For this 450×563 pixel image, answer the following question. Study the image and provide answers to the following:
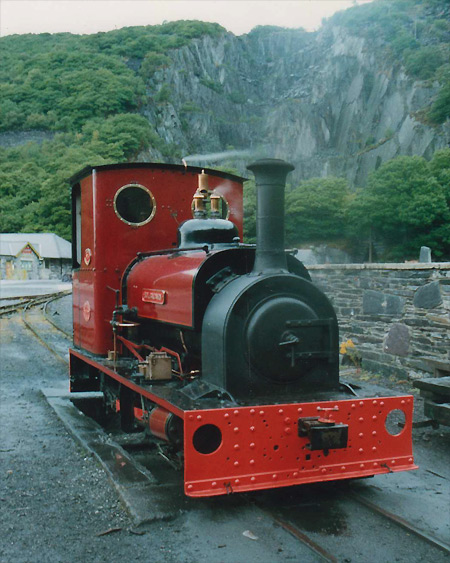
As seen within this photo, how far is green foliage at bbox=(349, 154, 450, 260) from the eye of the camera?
39.4 meters

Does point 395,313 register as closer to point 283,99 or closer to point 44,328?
point 283,99

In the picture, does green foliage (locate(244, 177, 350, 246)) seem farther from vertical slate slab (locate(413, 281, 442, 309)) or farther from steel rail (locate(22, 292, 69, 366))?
vertical slate slab (locate(413, 281, 442, 309))

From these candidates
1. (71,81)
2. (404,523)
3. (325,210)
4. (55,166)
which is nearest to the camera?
(404,523)

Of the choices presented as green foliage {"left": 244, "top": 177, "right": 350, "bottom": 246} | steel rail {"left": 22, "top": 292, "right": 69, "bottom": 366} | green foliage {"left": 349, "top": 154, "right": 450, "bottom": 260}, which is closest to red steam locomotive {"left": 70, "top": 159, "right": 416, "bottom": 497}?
steel rail {"left": 22, "top": 292, "right": 69, "bottom": 366}

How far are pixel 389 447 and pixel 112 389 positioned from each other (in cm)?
322

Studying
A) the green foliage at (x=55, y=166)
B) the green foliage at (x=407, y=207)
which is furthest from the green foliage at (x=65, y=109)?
the green foliage at (x=407, y=207)

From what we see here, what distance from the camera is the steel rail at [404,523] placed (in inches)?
131

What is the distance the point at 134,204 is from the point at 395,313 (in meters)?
4.21

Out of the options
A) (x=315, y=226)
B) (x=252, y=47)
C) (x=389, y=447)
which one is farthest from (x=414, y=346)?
(x=315, y=226)

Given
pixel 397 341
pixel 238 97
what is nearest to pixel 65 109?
pixel 238 97

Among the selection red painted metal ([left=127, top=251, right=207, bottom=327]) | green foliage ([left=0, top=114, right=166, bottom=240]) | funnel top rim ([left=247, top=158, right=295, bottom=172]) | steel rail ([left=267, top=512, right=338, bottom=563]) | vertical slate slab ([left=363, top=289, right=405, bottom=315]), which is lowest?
steel rail ([left=267, top=512, right=338, bottom=563])

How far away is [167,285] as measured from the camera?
479 cm

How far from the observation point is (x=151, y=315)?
521cm

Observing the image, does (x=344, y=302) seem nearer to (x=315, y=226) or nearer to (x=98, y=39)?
(x=315, y=226)
